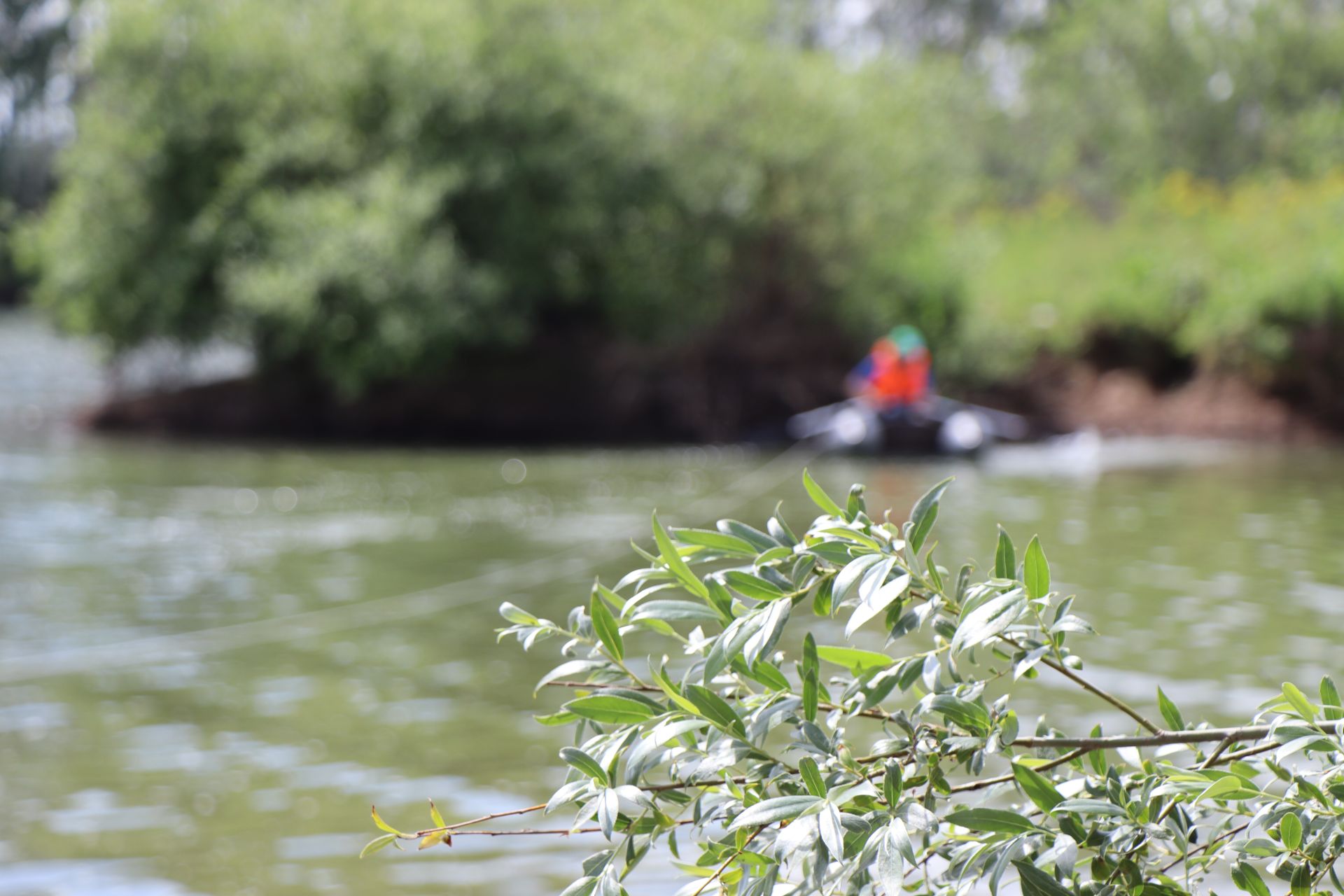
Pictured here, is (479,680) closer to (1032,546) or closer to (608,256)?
(1032,546)

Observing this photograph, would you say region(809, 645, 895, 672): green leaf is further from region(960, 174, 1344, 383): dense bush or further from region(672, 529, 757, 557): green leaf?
region(960, 174, 1344, 383): dense bush

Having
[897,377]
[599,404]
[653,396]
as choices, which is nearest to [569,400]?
[599,404]

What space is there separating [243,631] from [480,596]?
1.74 m

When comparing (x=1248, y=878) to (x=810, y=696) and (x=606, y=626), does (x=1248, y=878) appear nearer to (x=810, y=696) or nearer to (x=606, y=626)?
(x=810, y=696)

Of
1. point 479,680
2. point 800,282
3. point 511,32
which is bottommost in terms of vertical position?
point 479,680

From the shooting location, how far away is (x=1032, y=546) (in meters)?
2.26

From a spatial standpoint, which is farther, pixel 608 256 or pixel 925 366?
pixel 608 256

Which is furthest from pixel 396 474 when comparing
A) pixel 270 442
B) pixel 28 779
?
pixel 28 779

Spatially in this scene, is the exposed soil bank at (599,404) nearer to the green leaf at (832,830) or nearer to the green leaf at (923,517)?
the green leaf at (923,517)

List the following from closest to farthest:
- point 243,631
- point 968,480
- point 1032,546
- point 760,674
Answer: point 1032,546
point 760,674
point 243,631
point 968,480

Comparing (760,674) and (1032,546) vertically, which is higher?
(1032,546)

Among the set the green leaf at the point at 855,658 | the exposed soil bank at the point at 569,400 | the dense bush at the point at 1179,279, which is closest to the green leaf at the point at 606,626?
the green leaf at the point at 855,658

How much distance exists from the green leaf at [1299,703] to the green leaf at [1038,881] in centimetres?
44

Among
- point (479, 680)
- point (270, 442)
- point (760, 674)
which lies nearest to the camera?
point (760, 674)
